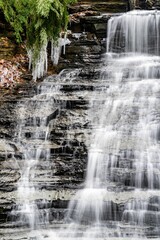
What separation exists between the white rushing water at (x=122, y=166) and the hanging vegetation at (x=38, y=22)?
2.04 meters

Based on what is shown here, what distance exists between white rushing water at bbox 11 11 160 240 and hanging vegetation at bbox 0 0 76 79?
2040 millimetres

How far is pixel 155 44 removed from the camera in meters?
13.6

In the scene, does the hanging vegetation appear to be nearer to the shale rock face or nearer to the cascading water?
the shale rock face

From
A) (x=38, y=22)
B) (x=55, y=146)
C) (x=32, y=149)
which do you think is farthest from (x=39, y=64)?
(x=55, y=146)

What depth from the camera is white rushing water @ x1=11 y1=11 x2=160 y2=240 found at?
6.73 m

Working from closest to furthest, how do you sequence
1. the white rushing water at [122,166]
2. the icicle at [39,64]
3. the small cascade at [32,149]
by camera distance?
the white rushing water at [122,166] → the small cascade at [32,149] → the icicle at [39,64]

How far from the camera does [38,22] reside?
11180 mm

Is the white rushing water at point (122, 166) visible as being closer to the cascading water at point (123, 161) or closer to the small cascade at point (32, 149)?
the cascading water at point (123, 161)

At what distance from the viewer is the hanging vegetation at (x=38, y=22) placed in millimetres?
11172

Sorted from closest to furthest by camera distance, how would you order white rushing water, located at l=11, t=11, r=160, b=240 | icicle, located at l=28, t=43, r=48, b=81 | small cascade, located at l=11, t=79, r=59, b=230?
1. white rushing water, located at l=11, t=11, r=160, b=240
2. small cascade, located at l=11, t=79, r=59, b=230
3. icicle, located at l=28, t=43, r=48, b=81

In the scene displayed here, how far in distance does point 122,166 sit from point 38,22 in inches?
225

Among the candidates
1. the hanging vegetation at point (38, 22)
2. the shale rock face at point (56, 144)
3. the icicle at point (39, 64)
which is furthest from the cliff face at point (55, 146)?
the hanging vegetation at point (38, 22)

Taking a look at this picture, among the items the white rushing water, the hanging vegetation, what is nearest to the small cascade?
the white rushing water

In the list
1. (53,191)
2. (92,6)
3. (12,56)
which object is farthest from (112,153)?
(92,6)
